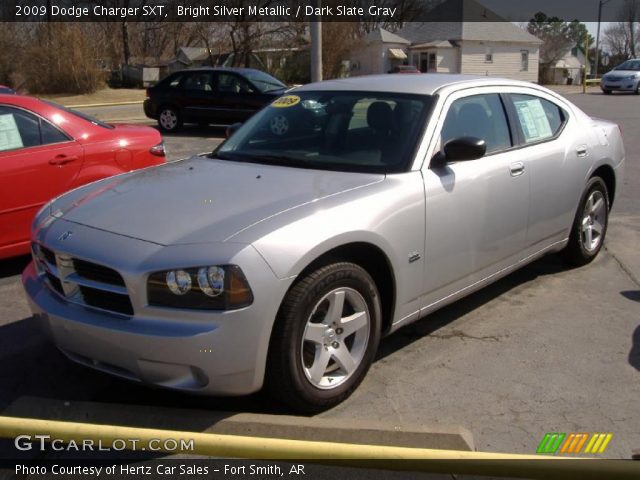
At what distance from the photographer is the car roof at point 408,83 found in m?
4.35

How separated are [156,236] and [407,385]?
157cm

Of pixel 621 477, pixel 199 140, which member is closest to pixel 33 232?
pixel 621 477

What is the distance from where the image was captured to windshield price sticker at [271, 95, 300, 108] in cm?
472

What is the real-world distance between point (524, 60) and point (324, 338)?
186ft

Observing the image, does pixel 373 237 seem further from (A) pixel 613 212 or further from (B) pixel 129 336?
(A) pixel 613 212

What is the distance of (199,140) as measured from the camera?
14.7 meters

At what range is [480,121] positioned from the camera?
4500 millimetres

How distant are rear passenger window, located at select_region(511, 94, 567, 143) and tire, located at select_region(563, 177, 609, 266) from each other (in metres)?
0.58

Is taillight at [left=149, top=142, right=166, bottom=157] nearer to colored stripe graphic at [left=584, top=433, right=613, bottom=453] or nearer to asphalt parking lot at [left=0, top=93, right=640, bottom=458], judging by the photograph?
asphalt parking lot at [left=0, top=93, right=640, bottom=458]

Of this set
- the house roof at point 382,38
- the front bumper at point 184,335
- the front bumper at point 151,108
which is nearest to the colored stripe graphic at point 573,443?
the front bumper at point 184,335

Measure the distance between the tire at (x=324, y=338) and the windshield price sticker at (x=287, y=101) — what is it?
1.73 meters

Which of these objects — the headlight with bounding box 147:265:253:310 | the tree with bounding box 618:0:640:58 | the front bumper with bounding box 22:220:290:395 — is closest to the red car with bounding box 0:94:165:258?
the front bumper with bounding box 22:220:290:395

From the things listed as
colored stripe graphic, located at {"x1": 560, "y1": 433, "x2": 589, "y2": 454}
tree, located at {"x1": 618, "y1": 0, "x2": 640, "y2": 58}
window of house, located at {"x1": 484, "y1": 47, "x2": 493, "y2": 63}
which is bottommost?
colored stripe graphic, located at {"x1": 560, "y1": 433, "x2": 589, "y2": 454}

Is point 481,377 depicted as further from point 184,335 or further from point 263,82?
point 263,82
